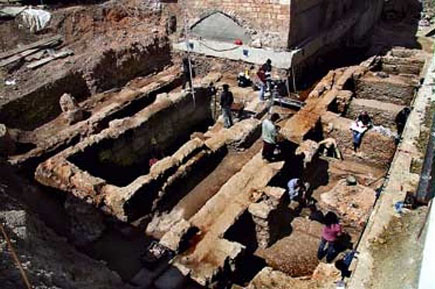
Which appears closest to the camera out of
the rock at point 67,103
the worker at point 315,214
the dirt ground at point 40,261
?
the dirt ground at point 40,261

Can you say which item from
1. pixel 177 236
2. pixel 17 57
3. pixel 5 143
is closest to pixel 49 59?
pixel 17 57

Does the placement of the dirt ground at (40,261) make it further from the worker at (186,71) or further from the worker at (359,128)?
the worker at (186,71)

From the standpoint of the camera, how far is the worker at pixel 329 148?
11078 millimetres

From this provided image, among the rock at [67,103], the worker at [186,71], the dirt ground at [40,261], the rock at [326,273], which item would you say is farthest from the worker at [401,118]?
the rock at [67,103]

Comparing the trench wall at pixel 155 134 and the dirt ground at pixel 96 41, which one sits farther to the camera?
the dirt ground at pixel 96 41

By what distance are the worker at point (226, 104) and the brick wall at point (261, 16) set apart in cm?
304

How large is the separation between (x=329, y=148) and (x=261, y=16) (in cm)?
507

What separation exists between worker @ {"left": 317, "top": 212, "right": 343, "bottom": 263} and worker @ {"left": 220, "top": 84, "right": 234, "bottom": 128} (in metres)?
4.79

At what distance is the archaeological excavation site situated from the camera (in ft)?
21.5

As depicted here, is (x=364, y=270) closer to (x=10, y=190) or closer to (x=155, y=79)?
(x=10, y=190)

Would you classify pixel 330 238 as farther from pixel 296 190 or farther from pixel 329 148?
pixel 329 148

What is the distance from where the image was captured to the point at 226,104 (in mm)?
11586

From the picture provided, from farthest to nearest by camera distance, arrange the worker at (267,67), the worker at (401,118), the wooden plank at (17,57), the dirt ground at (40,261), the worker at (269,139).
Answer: the wooden plank at (17,57)
the worker at (267,67)
the worker at (401,118)
the worker at (269,139)
the dirt ground at (40,261)

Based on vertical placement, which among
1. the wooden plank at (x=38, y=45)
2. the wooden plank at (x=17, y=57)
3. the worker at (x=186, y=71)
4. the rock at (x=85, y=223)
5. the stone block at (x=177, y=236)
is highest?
the wooden plank at (x=38, y=45)
